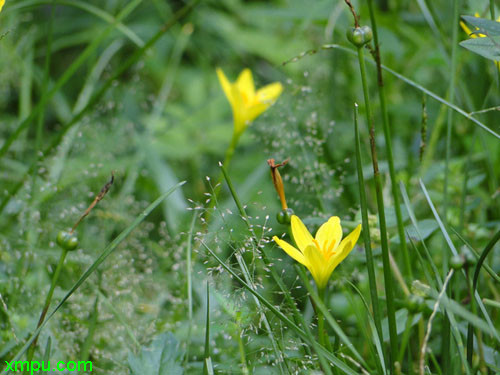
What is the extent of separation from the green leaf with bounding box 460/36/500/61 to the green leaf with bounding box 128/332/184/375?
0.56 metres

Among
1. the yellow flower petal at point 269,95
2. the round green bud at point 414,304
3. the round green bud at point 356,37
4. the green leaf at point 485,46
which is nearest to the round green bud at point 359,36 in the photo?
the round green bud at point 356,37

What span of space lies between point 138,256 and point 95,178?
35 centimetres

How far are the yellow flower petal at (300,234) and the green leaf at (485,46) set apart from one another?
31cm

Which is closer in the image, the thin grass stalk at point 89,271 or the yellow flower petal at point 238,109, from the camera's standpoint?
the thin grass stalk at point 89,271

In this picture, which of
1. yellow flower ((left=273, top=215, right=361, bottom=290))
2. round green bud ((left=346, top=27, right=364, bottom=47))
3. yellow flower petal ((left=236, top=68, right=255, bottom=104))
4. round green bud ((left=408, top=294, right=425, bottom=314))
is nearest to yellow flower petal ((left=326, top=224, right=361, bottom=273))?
yellow flower ((left=273, top=215, right=361, bottom=290))

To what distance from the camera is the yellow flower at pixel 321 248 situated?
0.65m

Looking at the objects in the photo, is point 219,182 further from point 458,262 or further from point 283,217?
point 458,262

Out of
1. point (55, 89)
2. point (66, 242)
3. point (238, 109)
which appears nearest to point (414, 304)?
point (66, 242)

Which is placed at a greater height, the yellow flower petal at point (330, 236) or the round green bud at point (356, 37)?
the round green bud at point (356, 37)

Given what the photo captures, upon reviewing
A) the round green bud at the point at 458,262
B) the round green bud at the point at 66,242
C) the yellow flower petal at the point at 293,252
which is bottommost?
the round green bud at the point at 458,262

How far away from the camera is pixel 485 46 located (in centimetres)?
69

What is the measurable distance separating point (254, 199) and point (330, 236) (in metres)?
0.90

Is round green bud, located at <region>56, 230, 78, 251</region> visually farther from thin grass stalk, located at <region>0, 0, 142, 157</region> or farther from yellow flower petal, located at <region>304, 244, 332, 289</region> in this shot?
thin grass stalk, located at <region>0, 0, 142, 157</region>

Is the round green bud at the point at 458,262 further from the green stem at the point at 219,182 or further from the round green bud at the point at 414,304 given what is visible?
the green stem at the point at 219,182
